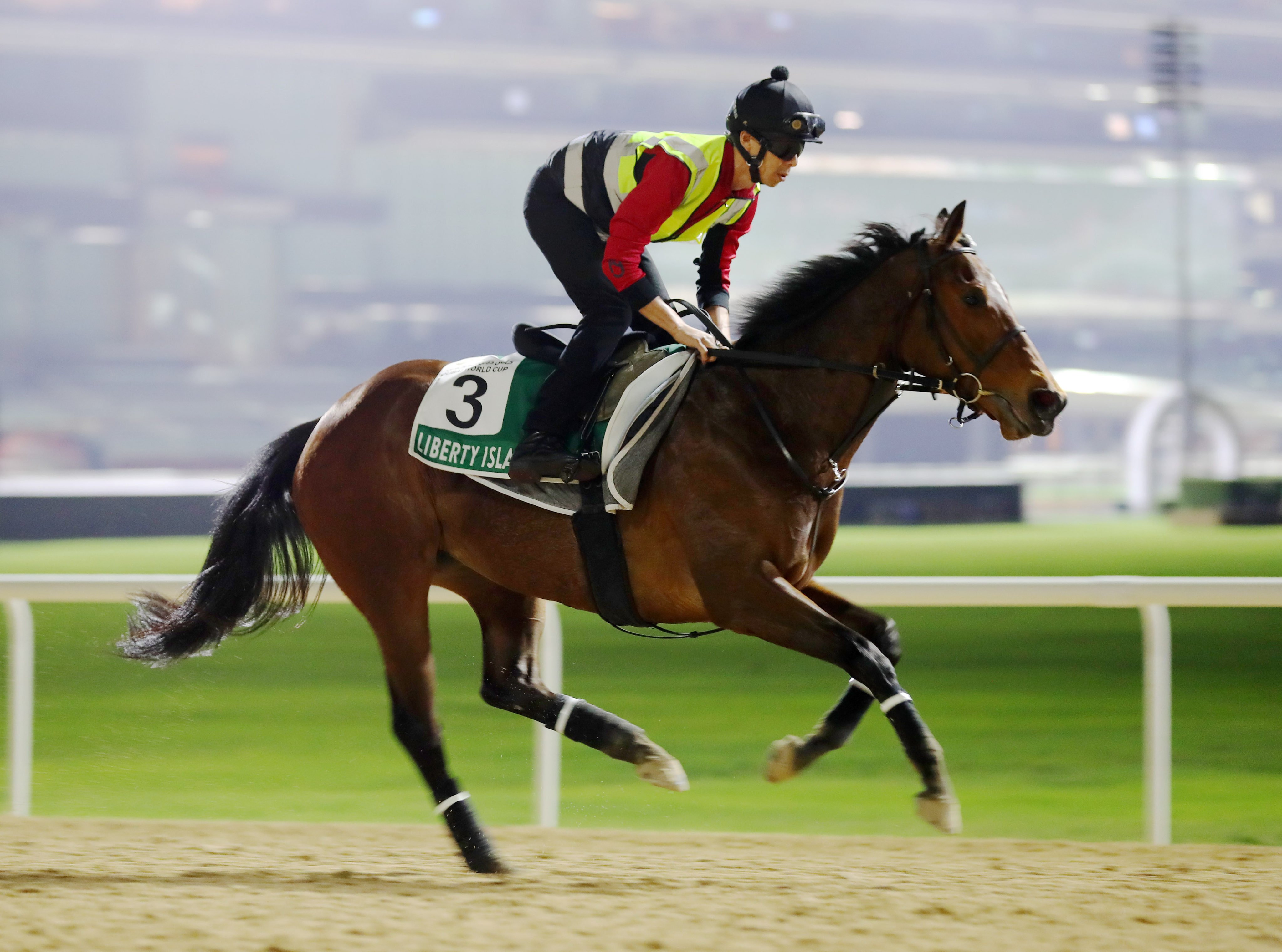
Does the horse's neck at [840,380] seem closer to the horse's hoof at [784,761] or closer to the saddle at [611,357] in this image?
the saddle at [611,357]

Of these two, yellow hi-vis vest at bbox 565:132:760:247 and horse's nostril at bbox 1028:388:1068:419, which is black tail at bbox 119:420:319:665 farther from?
horse's nostril at bbox 1028:388:1068:419

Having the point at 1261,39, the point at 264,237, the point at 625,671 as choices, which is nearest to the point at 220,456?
the point at 264,237

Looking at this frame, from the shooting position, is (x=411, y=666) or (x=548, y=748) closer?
(x=411, y=666)

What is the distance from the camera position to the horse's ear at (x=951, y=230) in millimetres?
2895

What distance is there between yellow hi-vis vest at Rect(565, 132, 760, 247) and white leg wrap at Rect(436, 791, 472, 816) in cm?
132

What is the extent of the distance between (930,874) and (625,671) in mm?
4345

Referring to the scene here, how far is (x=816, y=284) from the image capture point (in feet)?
10.1

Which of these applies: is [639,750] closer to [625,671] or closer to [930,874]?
[930,874]

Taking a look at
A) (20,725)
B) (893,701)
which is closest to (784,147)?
(893,701)

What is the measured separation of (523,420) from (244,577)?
2.87ft

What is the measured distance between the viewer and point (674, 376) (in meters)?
3.08

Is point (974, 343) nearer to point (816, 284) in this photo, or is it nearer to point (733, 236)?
point (816, 284)

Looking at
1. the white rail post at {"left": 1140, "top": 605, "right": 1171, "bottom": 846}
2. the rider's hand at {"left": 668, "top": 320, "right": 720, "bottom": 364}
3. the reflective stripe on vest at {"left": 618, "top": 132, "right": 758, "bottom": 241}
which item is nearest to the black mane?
the rider's hand at {"left": 668, "top": 320, "right": 720, "bottom": 364}

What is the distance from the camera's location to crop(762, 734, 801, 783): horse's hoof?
2.90 metres
